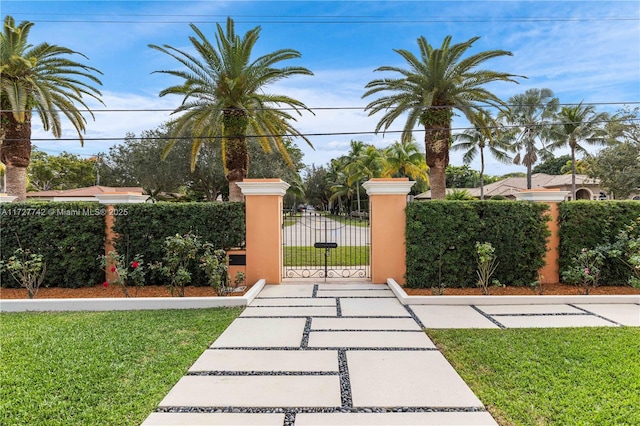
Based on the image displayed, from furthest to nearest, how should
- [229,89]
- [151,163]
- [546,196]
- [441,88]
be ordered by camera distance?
[151,163]
[441,88]
[229,89]
[546,196]

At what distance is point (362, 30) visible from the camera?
10875 mm

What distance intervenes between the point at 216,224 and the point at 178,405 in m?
4.97

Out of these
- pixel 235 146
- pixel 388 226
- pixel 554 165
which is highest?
pixel 554 165

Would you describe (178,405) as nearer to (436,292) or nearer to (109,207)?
(436,292)

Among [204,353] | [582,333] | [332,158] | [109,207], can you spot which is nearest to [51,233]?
[109,207]

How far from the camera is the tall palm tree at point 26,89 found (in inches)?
423

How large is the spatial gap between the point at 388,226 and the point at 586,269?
12.7ft

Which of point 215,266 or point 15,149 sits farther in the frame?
point 15,149

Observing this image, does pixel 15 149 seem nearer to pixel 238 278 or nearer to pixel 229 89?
pixel 229 89

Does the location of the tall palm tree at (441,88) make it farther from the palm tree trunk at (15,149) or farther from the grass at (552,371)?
the palm tree trunk at (15,149)

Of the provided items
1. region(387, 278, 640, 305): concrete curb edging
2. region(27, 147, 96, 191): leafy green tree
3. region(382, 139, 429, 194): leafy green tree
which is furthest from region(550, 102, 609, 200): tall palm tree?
region(27, 147, 96, 191): leafy green tree

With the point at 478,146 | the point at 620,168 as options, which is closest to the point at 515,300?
the point at 620,168

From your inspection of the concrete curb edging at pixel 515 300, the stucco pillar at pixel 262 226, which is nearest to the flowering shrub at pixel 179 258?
the stucco pillar at pixel 262 226

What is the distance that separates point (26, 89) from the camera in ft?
36.2
